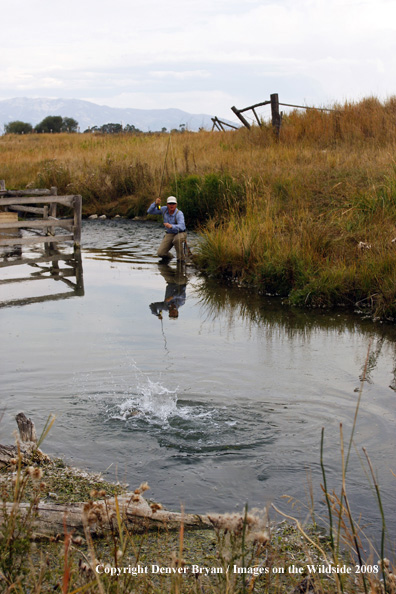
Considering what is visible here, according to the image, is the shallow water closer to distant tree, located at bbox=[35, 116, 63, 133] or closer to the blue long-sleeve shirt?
the blue long-sleeve shirt

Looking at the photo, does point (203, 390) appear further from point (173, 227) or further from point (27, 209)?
point (27, 209)

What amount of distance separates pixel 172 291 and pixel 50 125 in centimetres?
6047

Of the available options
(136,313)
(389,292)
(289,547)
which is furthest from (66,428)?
(389,292)

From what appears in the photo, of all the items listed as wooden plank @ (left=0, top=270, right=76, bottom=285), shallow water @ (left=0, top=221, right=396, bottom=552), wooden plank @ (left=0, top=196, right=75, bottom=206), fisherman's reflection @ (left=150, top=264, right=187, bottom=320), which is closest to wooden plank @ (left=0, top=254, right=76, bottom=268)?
wooden plank @ (left=0, top=270, right=76, bottom=285)

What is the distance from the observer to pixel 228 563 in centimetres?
230

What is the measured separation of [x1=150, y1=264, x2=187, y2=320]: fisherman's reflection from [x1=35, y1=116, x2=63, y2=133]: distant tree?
2201 inches

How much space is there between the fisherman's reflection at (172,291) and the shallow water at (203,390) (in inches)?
3.9

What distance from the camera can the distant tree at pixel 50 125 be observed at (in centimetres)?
6562

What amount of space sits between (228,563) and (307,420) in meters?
3.60

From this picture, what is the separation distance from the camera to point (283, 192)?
15.3 m

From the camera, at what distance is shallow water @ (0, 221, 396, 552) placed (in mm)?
4746

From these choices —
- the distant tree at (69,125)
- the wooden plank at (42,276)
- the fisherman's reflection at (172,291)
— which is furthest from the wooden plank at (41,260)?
the distant tree at (69,125)

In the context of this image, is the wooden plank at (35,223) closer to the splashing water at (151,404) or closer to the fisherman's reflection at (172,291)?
the fisherman's reflection at (172,291)

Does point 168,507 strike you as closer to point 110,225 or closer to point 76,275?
point 76,275
